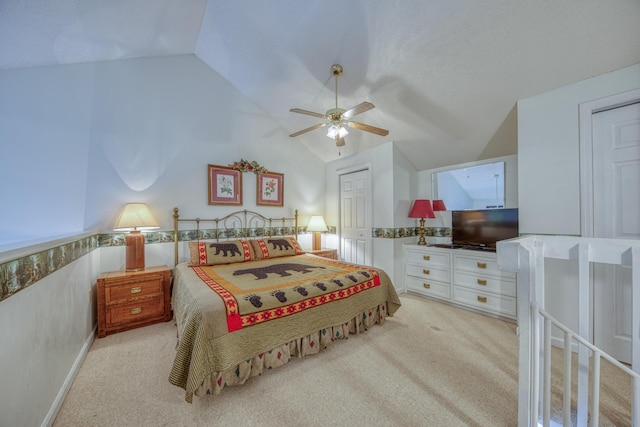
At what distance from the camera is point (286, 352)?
1976 millimetres

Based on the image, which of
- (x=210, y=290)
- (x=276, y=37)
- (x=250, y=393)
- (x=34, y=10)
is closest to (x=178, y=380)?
(x=250, y=393)

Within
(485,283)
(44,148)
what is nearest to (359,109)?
(485,283)

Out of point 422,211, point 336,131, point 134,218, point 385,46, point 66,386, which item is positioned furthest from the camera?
point 422,211

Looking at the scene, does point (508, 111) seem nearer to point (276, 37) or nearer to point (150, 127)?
point (276, 37)

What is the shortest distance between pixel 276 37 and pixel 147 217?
2656 millimetres

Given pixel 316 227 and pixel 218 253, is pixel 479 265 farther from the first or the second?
pixel 218 253

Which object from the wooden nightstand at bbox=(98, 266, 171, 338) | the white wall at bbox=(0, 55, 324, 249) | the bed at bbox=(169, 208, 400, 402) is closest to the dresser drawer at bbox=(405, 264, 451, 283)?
the bed at bbox=(169, 208, 400, 402)

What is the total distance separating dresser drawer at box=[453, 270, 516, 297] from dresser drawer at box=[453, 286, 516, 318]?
6 cm

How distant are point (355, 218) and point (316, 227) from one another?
750 mm

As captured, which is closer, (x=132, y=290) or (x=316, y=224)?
(x=132, y=290)

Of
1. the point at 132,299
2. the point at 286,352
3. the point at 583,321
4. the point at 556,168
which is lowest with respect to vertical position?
the point at 286,352

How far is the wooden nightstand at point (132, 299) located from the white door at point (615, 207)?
173 inches

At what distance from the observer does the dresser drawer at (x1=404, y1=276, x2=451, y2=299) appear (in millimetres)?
3372

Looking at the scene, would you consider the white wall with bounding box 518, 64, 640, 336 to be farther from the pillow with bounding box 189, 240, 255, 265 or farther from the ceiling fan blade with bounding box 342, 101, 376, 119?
the pillow with bounding box 189, 240, 255, 265
